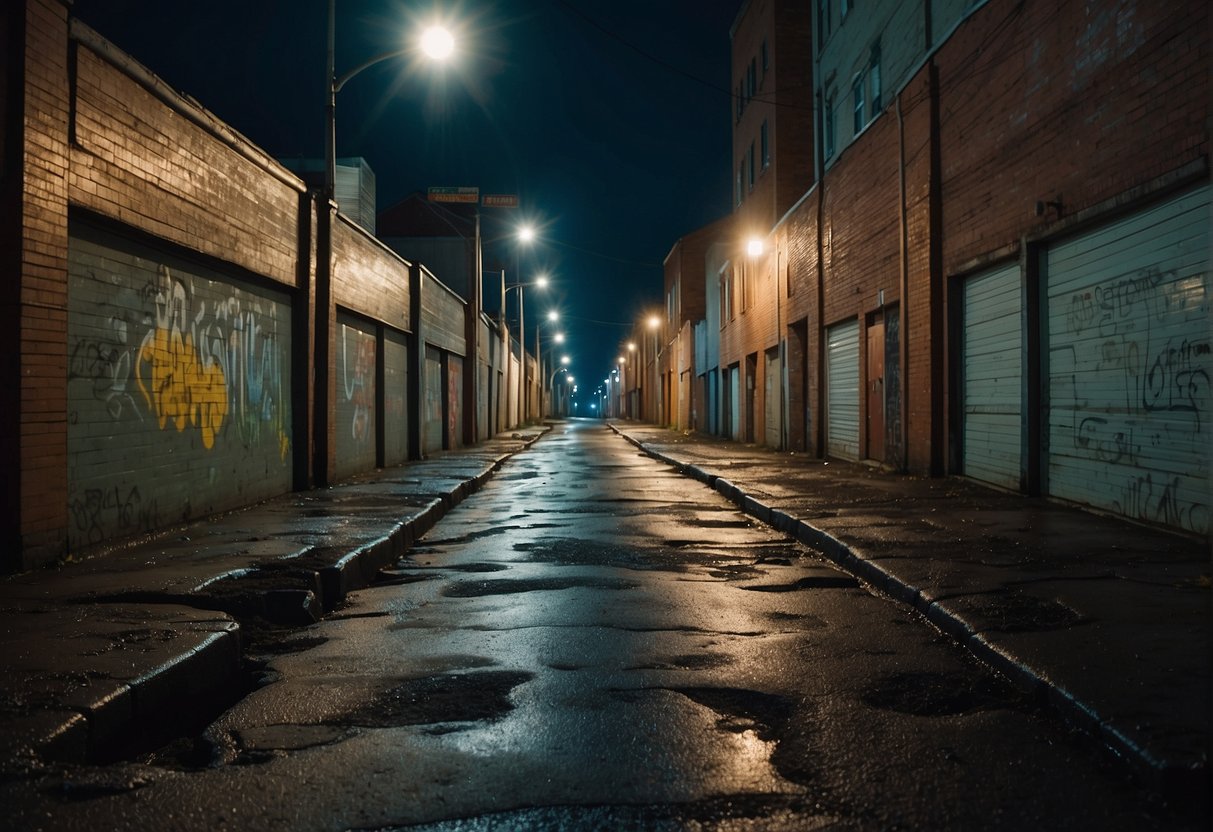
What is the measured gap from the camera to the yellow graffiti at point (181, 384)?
8219 mm

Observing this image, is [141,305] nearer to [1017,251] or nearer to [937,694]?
[937,694]

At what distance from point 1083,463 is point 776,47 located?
22192 mm

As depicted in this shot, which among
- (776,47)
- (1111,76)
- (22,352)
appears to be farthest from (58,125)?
(776,47)

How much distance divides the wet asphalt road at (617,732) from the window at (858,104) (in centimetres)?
1540

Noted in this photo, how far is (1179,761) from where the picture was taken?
9.30 ft

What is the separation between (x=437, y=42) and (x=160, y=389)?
8.03m

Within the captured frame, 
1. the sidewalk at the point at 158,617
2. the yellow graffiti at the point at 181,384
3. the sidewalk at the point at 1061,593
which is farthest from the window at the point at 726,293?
the sidewalk at the point at 158,617

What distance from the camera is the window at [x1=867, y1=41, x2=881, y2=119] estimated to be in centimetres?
1783

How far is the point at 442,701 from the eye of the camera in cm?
384

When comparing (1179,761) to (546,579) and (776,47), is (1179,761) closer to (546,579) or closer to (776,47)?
Result: (546,579)

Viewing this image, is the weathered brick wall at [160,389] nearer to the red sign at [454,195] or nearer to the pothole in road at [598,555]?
the pothole in road at [598,555]

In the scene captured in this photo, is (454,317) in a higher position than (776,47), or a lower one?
lower

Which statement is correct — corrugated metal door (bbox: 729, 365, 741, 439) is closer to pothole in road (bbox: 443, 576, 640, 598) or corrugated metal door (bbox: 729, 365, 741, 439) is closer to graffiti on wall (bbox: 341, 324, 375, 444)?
graffiti on wall (bbox: 341, 324, 375, 444)

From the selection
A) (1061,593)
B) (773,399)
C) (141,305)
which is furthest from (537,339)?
(1061,593)
